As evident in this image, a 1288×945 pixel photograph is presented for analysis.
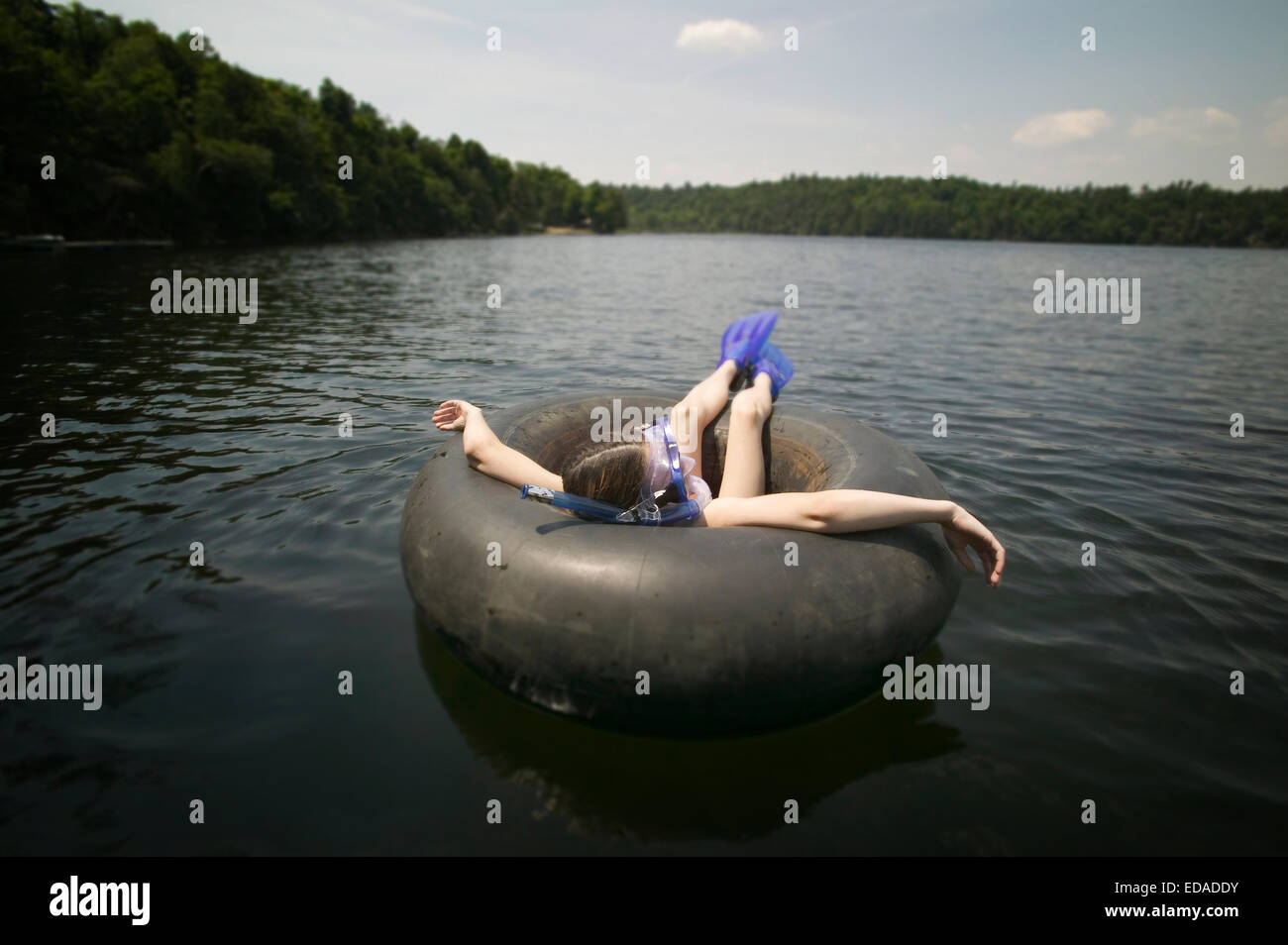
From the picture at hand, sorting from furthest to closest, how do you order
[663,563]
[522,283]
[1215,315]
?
[522,283], [1215,315], [663,563]

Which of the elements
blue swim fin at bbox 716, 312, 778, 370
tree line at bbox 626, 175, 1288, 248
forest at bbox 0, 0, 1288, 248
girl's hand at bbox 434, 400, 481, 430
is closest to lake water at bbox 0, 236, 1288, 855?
girl's hand at bbox 434, 400, 481, 430

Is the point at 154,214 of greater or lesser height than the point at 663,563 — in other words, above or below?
above

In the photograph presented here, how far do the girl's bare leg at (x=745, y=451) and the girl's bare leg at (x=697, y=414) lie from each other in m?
0.15

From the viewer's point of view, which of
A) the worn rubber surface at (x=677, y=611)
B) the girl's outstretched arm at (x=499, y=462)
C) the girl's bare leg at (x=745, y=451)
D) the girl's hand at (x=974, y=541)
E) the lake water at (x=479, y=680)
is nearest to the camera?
the lake water at (x=479, y=680)

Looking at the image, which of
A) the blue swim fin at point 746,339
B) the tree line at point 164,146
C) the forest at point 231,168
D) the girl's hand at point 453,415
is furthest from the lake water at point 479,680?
the tree line at point 164,146

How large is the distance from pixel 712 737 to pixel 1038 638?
212 cm

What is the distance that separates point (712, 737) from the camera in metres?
2.93

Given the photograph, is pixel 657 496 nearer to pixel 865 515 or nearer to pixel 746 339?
pixel 865 515

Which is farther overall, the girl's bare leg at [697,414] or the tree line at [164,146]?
the tree line at [164,146]

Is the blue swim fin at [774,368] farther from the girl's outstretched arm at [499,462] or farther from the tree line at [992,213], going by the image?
the tree line at [992,213]

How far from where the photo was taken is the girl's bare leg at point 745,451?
154 inches

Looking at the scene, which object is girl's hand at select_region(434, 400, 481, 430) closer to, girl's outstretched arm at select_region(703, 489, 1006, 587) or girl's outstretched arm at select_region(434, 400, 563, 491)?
girl's outstretched arm at select_region(434, 400, 563, 491)

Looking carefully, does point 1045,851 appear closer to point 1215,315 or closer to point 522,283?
point 1215,315
